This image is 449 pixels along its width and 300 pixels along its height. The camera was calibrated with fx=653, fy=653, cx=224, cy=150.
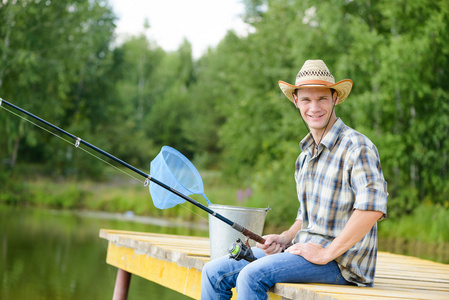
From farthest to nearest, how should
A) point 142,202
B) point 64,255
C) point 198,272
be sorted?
point 142,202 → point 64,255 → point 198,272

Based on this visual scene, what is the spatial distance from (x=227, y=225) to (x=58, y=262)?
5697 millimetres

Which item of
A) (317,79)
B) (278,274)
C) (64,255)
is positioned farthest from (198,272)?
(64,255)

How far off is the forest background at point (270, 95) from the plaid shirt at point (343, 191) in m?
8.72

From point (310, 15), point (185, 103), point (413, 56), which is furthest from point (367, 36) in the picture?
point (185, 103)

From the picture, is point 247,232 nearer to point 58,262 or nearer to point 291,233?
point 291,233

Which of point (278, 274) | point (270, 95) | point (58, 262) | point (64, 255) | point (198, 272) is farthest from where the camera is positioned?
point (270, 95)

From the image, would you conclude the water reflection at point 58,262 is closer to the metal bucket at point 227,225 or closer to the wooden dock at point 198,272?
the wooden dock at point 198,272

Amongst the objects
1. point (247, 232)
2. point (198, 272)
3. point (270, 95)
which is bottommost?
point (198, 272)

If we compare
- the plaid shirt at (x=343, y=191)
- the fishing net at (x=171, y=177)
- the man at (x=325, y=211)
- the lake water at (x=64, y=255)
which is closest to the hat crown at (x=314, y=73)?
the man at (x=325, y=211)

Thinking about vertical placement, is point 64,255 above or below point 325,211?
below

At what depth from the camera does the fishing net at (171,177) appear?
2961 millimetres

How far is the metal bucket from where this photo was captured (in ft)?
9.50

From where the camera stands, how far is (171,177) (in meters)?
2.95

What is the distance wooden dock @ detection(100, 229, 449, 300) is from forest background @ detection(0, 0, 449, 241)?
736cm
